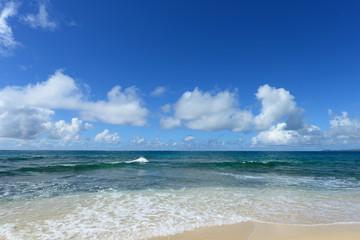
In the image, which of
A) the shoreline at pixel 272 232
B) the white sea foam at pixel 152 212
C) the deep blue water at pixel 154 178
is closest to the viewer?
the shoreline at pixel 272 232

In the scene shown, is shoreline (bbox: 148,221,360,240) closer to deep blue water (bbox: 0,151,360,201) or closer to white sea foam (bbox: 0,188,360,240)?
white sea foam (bbox: 0,188,360,240)

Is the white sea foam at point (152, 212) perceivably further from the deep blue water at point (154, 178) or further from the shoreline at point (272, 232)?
the deep blue water at point (154, 178)

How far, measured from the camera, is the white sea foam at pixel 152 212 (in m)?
6.13

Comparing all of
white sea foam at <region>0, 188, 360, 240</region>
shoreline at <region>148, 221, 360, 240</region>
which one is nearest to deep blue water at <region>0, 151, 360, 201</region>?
white sea foam at <region>0, 188, 360, 240</region>

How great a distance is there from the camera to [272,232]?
6035 mm

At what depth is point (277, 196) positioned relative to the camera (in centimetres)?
1062

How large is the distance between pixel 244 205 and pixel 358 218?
398 cm

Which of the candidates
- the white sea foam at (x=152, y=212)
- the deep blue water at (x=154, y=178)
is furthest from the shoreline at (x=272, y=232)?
the deep blue water at (x=154, y=178)

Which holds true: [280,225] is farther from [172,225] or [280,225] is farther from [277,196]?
[277,196]

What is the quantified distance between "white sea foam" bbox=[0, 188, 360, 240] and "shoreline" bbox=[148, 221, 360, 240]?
1.19 ft

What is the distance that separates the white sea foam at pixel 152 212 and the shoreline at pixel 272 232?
0.36 meters

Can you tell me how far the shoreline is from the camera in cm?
570

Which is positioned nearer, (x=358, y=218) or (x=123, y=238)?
(x=123, y=238)

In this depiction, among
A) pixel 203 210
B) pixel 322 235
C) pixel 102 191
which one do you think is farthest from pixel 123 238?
pixel 102 191
